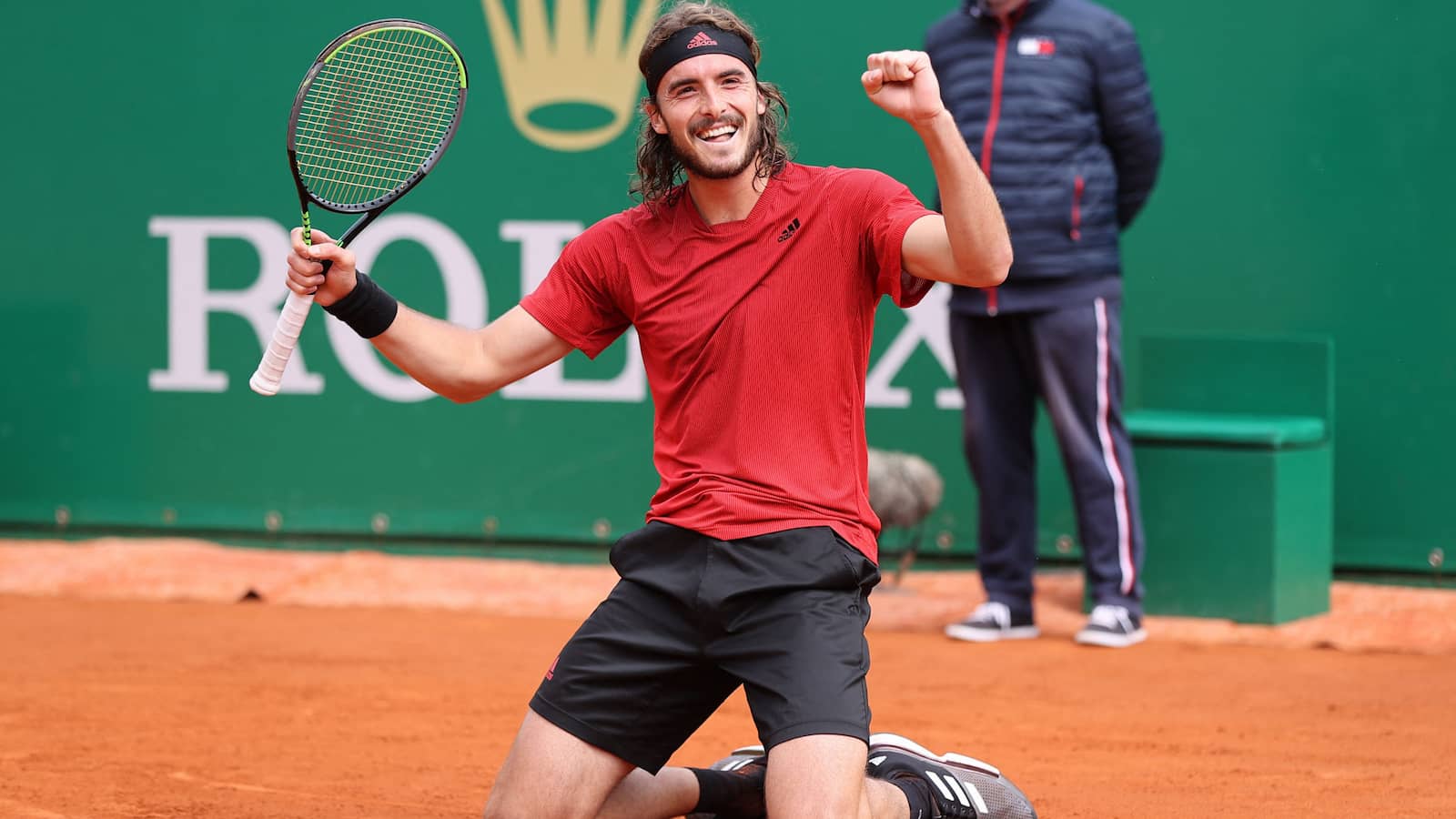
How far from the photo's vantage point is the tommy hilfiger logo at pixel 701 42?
3.21m

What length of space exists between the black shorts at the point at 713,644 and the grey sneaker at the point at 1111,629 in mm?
2194

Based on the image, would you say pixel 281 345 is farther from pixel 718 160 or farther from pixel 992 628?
pixel 992 628

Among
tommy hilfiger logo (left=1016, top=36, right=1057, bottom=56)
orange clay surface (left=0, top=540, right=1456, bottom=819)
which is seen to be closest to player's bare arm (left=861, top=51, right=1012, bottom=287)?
orange clay surface (left=0, top=540, right=1456, bottom=819)

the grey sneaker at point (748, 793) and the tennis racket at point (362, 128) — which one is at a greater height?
the tennis racket at point (362, 128)

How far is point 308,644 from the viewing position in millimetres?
5359

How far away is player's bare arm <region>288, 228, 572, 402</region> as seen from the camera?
3166 millimetres

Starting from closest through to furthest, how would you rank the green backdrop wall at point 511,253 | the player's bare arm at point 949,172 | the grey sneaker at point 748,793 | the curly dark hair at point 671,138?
the player's bare arm at point 949,172
the curly dark hair at point 671,138
the grey sneaker at point 748,793
the green backdrop wall at point 511,253

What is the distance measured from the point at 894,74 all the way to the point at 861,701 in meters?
1.03

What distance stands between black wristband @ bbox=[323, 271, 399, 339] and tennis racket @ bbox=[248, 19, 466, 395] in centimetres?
6

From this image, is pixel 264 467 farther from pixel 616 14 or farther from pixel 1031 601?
pixel 1031 601

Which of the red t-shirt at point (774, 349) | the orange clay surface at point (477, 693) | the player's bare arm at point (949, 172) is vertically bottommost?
the orange clay surface at point (477, 693)

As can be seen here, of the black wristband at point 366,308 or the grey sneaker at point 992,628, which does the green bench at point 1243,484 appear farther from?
the black wristband at point 366,308

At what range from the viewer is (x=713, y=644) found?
3.14 m

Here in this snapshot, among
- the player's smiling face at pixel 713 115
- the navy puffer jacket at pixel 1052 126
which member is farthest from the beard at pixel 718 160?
the navy puffer jacket at pixel 1052 126
